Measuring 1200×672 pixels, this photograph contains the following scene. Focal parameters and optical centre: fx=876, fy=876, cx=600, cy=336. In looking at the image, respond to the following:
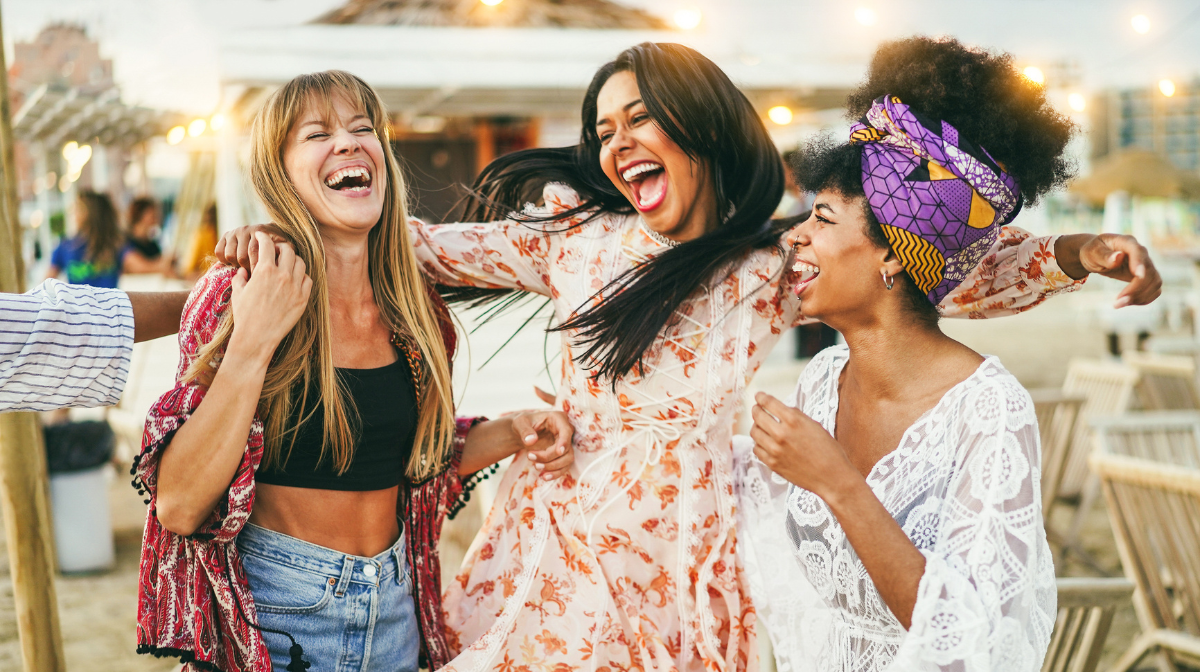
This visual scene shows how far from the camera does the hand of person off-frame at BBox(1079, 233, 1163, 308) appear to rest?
5.05 ft

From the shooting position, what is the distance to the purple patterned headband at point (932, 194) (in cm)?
151

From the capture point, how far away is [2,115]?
2.09 m

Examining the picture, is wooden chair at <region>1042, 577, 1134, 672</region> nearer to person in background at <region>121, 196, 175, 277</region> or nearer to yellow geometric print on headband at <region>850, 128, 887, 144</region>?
yellow geometric print on headband at <region>850, 128, 887, 144</region>

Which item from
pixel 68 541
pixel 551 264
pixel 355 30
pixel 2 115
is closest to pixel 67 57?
pixel 355 30

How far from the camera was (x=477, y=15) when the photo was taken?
9164 mm

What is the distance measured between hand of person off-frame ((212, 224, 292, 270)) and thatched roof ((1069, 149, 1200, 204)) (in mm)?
18289

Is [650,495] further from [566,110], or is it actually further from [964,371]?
[566,110]

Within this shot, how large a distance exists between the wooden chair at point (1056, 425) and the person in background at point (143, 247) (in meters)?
7.21

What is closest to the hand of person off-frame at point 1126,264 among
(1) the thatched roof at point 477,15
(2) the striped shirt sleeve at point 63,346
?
(2) the striped shirt sleeve at point 63,346

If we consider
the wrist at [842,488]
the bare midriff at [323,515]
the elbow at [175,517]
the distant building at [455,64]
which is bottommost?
the bare midriff at [323,515]

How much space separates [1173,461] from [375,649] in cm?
343

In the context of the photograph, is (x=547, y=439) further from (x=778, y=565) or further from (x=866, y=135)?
(x=866, y=135)

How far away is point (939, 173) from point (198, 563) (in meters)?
1.49

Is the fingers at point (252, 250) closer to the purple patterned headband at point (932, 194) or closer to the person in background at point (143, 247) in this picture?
the purple patterned headband at point (932, 194)
